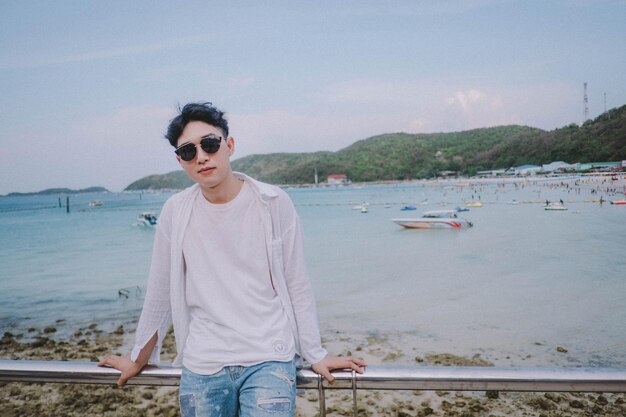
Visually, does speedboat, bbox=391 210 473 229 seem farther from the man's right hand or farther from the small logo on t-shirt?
the man's right hand

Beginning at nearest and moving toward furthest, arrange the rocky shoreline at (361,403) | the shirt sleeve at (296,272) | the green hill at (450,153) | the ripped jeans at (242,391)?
the ripped jeans at (242,391) < the shirt sleeve at (296,272) < the rocky shoreline at (361,403) < the green hill at (450,153)

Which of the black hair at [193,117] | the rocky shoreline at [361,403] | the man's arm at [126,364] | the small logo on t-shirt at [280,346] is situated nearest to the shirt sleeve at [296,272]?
the small logo on t-shirt at [280,346]

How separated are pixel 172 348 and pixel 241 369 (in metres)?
7.74

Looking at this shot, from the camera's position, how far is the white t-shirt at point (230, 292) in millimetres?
1696

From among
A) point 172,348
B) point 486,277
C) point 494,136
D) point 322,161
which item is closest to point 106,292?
point 172,348

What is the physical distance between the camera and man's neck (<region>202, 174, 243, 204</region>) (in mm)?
1896

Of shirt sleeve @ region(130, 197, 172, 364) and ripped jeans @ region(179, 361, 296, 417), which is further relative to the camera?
shirt sleeve @ region(130, 197, 172, 364)

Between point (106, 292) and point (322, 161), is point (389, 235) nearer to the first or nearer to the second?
point (106, 292)

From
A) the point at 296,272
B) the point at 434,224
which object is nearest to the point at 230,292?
the point at 296,272

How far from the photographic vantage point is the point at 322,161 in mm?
165750

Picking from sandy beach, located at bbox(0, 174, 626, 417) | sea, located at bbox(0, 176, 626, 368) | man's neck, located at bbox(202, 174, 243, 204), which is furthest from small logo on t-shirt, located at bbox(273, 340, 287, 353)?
sea, located at bbox(0, 176, 626, 368)

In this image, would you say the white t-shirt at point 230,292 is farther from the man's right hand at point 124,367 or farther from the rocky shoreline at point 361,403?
the rocky shoreline at point 361,403

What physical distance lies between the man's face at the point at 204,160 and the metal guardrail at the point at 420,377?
2.57ft

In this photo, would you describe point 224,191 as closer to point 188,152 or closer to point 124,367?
point 188,152
